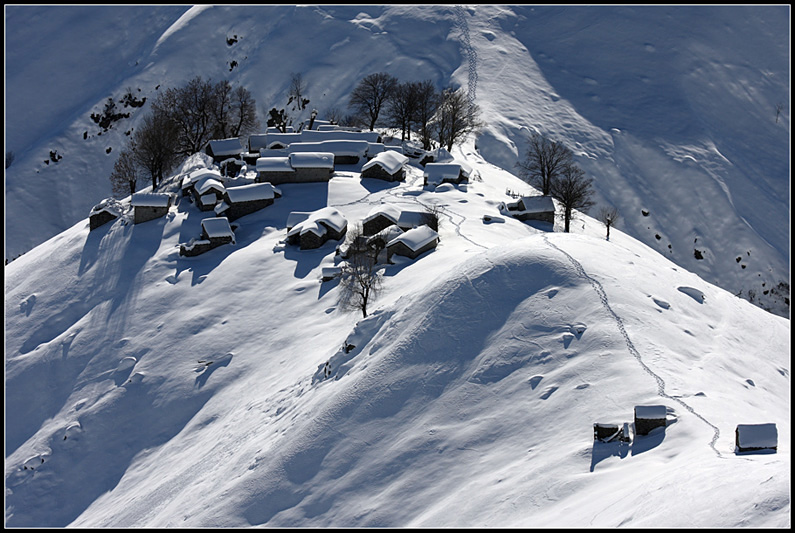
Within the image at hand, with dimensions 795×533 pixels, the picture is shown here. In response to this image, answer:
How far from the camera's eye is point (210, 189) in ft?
164

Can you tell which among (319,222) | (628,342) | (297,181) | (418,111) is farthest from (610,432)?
(418,111)

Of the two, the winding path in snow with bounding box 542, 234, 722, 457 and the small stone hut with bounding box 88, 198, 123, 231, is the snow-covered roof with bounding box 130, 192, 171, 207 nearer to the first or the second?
the small stone hut with bounding box 88, 198, 123, 231

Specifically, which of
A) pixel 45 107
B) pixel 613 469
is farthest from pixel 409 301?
pixel 45 107

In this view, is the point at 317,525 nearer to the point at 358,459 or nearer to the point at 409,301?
the point at 358,459

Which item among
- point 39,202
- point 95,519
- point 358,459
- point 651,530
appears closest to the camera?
point 651,530

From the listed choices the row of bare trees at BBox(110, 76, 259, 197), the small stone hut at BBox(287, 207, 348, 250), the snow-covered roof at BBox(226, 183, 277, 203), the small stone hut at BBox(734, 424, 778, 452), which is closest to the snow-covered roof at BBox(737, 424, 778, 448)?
the small stone hut at BBox(734, 424, 778, 452)

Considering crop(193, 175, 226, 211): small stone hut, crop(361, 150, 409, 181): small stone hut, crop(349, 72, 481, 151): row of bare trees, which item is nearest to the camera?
crop(193, 175, 226, 211): small stone hut

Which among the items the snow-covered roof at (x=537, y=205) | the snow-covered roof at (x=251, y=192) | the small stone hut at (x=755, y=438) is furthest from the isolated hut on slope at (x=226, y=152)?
the small stone hut at (x=755, y=438)

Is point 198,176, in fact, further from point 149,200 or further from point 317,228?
point 317,228

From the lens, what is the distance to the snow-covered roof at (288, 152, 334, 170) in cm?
5231

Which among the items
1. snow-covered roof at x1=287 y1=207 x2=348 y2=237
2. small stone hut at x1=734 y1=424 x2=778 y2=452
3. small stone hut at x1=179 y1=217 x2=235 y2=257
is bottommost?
small stone hut at x1=179 y1=217 x2=235 y2=257

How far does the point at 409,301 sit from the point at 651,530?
16438 millimetres

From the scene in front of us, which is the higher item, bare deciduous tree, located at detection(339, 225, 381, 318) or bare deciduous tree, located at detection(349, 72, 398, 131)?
bare deciduous tree, located at detection(349, 72, 398, 131)

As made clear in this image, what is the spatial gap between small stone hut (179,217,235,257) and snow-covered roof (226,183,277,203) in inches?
113
